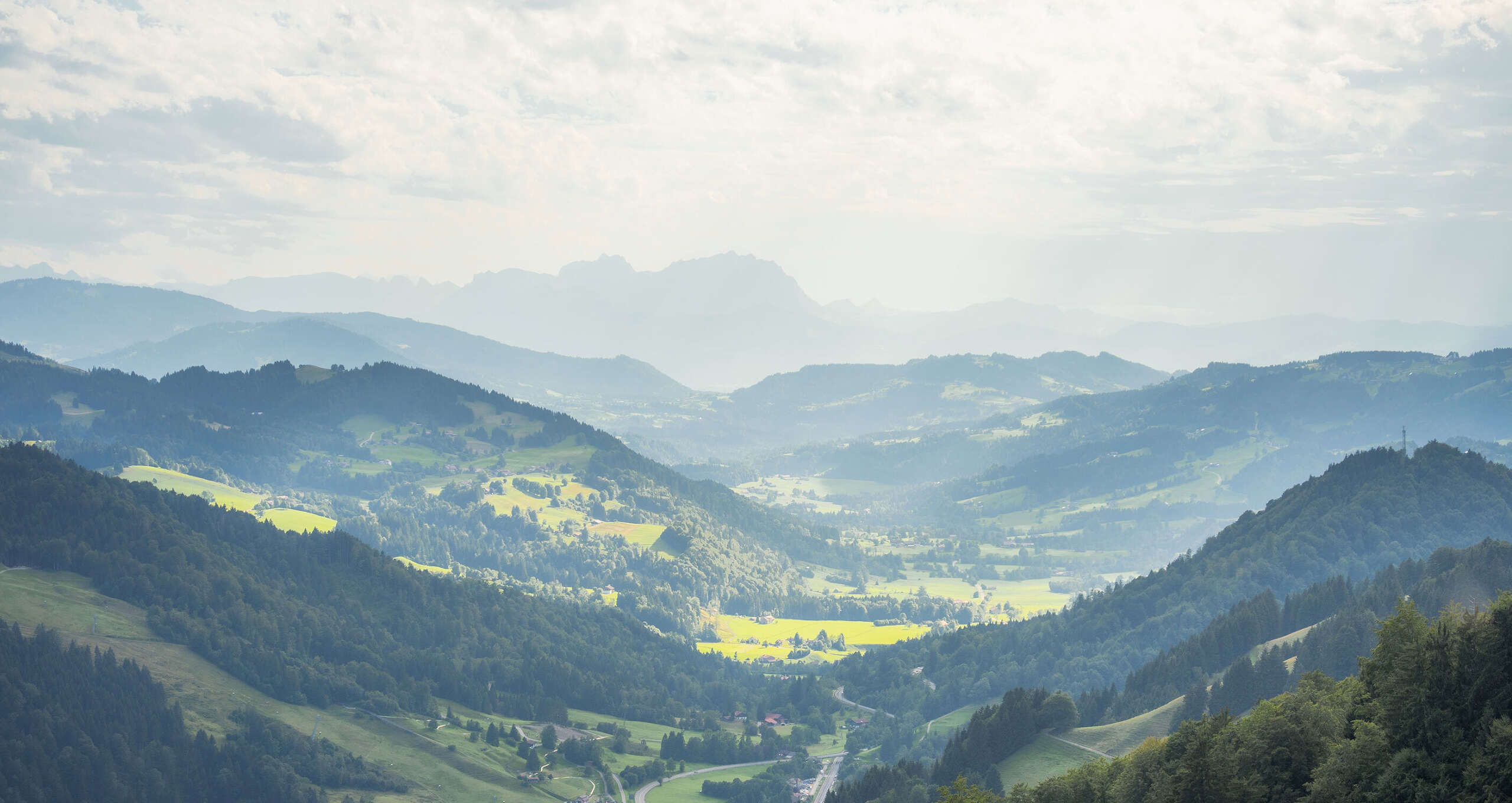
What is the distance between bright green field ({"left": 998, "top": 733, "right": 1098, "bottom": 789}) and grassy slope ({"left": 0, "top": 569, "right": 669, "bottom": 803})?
2344 inches

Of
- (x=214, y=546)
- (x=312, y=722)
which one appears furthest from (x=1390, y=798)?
(x=214, y=546)

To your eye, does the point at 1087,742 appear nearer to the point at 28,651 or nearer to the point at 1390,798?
the point at 1390,798

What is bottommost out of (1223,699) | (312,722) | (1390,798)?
(312,722)

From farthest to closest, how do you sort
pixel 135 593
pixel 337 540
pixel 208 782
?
pixel 337 540
pixel 135 593
pixel 208 782

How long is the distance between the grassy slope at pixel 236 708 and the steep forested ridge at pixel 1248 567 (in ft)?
223

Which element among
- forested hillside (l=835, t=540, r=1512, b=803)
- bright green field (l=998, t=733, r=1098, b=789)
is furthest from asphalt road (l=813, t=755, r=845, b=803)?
bright green field (l=998, t=733, r=1098, b=789)

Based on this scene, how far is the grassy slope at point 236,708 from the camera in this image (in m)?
137

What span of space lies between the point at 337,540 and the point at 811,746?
305ft

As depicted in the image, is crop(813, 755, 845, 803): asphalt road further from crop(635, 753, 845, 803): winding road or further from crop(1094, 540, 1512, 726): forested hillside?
crop(1094, 540, 1512, 726): forested hillside

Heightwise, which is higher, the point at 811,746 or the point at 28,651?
the point at 28,651

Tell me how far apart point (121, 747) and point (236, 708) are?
17653mm

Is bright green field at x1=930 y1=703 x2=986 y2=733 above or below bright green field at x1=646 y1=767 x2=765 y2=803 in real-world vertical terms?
above

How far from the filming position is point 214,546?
179m

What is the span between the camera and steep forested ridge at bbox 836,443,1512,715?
545 feet
